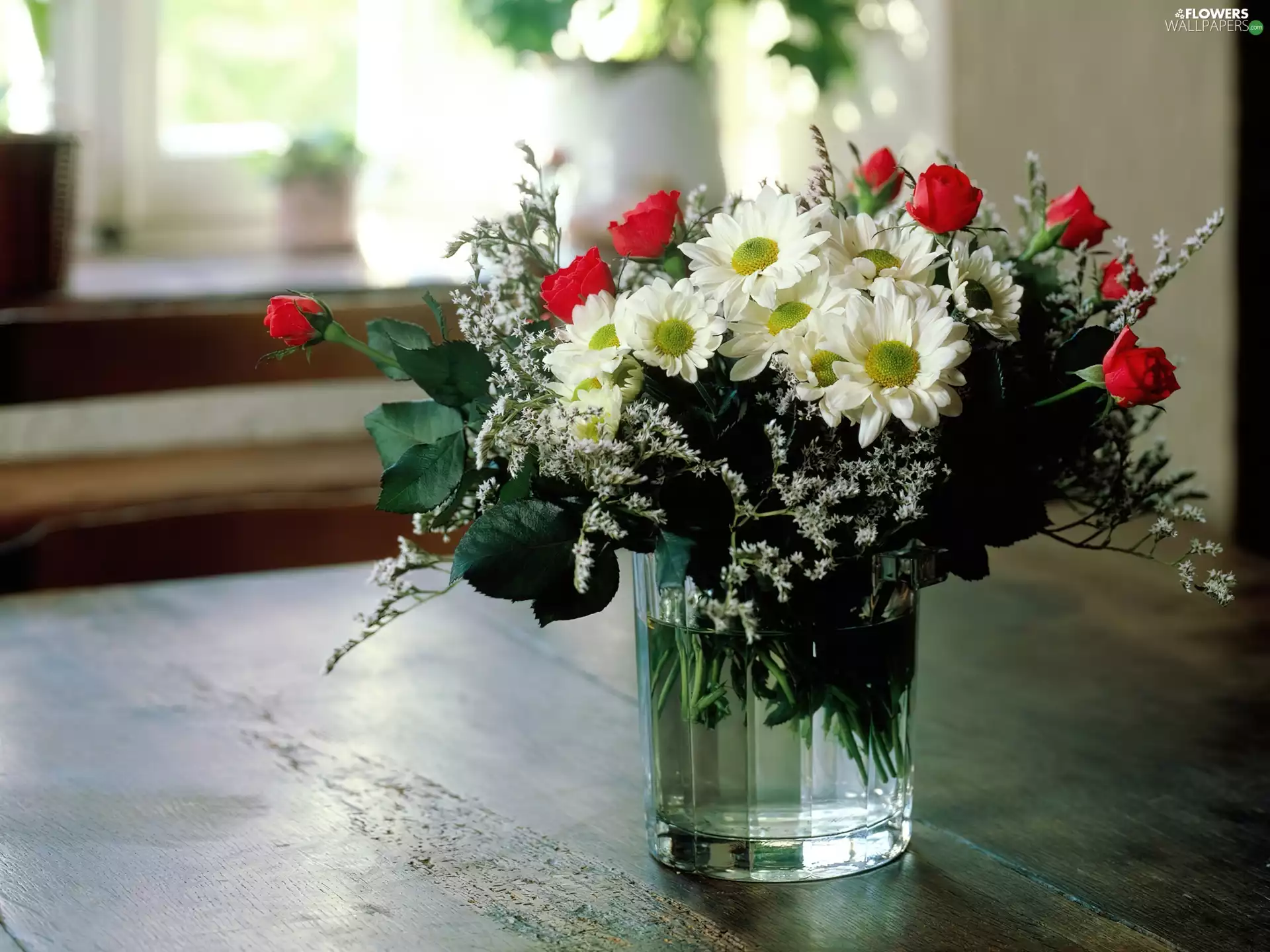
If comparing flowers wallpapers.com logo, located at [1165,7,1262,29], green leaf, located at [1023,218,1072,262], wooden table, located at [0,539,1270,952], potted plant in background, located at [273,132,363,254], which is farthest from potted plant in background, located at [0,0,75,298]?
green leaf, located at [1023,218,1072,262]

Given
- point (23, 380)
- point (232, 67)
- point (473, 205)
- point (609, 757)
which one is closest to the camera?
point (609, 757)

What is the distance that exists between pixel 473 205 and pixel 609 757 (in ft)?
7.03

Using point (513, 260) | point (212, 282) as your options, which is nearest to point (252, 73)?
point (212, 282)

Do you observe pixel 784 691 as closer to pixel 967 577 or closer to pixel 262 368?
pixel 967 577

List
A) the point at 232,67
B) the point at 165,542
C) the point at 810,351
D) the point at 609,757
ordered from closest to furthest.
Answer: the point at 810,351 < the point at 609,757 < the point at 165,542 < the point at 232,67

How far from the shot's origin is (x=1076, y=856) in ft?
2.45

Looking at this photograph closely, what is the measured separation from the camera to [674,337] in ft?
2.03

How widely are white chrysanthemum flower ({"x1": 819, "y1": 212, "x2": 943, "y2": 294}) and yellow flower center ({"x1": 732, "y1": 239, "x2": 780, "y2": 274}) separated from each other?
2 centimetres

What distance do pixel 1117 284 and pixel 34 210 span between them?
5.86 feet

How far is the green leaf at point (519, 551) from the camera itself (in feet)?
2.10

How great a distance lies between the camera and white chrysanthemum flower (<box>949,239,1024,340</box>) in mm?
638

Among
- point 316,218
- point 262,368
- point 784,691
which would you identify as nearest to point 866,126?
point 316,218

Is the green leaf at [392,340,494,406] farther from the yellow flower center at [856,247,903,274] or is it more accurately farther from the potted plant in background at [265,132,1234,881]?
the yellow flower center at [856,247,903,274]

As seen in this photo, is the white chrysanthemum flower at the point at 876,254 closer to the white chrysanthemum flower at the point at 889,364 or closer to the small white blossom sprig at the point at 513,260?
the white chrysanthemum flower at the point at 889,364
